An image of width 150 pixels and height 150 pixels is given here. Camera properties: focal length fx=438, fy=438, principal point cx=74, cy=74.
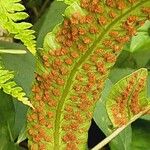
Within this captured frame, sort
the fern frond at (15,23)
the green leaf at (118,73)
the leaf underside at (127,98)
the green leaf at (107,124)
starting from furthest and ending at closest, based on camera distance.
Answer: the green leaf at (118,73) → the green leaf at (107,124) → the leaf underside at (127,98) → the fern frond at (15,23)

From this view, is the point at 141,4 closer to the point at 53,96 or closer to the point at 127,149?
the point at 53,96

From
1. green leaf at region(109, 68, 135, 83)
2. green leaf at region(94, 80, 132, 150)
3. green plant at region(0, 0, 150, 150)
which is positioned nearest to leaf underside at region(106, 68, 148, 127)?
green plant at region(0, 0, 150, 150)

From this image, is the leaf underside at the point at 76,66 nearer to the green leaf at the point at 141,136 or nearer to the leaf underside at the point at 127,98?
the leaf underside at the point at 127,98

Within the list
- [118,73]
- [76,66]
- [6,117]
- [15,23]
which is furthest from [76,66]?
[118,73]

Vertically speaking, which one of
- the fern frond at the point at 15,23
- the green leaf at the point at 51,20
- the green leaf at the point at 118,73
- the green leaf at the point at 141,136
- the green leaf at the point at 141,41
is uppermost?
the fern frond at the point at 15,23

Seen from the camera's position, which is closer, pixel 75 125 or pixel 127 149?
pixel 75 125

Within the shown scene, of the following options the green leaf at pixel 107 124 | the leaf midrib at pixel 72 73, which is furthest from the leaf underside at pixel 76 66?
the green leaf at pixel 107 124

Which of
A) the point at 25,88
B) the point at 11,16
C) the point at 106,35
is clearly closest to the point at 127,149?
the point at 25,88

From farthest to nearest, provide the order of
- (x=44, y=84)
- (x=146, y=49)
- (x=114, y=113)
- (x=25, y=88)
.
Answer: (x=146, y=49) < (x=25, y=88) < (x=114, y=113) < (x=44, y=84)
